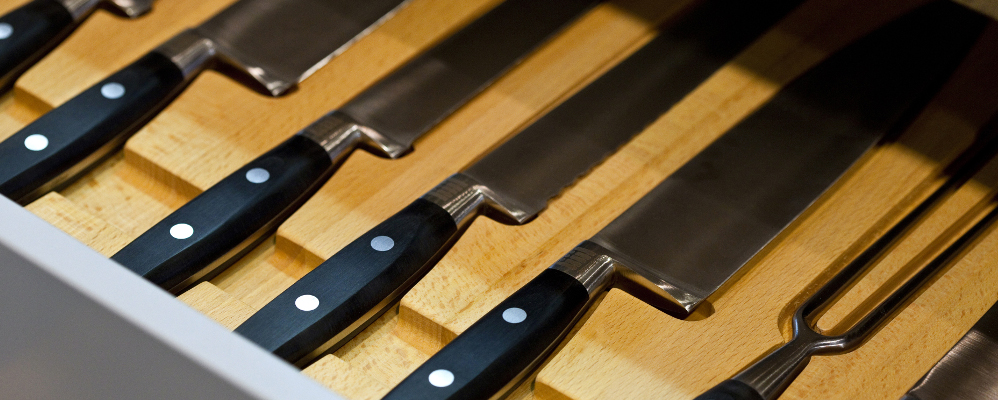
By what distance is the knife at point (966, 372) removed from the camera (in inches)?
21.1

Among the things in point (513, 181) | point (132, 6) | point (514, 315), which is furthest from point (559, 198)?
point (132, 6)

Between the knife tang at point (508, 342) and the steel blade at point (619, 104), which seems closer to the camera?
the knife tang at point (508, 342)

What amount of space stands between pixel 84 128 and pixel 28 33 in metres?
0.13

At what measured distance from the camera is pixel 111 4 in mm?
788

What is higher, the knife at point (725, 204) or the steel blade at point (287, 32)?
the steel blade at point (287, 32)

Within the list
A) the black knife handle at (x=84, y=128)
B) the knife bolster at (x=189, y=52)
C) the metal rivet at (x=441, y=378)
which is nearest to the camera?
the metal rivet at (x=441, y=378)

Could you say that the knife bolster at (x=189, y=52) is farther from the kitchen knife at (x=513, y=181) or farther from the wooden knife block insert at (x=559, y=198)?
the kitchen knife at (x=513, y=181)

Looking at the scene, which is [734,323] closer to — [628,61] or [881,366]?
[881,366]

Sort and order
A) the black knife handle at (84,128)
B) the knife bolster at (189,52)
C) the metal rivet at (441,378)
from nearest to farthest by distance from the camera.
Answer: the metal rivet at (441,378)
the black knife handle at (84,128)
the knife bolster at (189,52)

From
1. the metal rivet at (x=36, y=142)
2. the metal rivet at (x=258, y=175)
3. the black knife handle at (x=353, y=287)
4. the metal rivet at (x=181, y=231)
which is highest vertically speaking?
the metal rivet at (x=36, y=142)

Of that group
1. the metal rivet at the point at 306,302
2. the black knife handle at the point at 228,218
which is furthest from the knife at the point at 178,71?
the metal rivet at the point at 306,302

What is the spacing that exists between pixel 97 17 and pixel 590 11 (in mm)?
414

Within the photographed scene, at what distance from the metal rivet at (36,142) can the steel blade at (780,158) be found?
370 millimetres

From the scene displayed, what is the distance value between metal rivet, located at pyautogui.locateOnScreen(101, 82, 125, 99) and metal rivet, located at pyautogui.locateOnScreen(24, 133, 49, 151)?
60 mm
